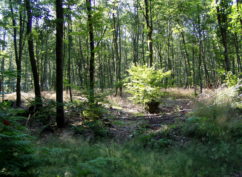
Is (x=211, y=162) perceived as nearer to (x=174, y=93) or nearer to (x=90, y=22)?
(x=90, y=22)

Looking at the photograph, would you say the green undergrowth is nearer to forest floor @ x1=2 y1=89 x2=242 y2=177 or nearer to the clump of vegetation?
forest floor @ x1=2 y1=89 x2=242 y2=177

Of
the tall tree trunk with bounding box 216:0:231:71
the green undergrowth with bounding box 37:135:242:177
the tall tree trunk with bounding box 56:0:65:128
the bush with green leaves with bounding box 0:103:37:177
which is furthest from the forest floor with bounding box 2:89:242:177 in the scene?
the tall tree trunk with bounding box 216:0:231:71

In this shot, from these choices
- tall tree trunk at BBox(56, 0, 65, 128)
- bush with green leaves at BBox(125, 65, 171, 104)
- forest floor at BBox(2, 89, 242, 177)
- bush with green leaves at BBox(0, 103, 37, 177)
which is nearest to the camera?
bush with green leaves at BBox(0, 103, 37, 177)

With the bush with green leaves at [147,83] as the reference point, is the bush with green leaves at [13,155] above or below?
below

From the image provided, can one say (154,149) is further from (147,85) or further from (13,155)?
(147,85)

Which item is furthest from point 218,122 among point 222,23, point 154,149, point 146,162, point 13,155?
point 222,23

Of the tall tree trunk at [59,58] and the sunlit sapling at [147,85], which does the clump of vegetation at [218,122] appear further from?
the tall tree trunk at [59,58]

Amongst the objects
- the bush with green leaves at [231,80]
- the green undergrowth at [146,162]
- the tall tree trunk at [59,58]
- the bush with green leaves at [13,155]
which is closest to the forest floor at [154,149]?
the green undergrowth at [146,162]

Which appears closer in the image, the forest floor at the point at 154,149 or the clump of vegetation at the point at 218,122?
the forest floor at the point at 154,149

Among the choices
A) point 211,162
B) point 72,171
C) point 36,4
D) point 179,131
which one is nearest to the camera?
point 72,171

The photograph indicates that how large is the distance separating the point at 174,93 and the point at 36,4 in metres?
14.7

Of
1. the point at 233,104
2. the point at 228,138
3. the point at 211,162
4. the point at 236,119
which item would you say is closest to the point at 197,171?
the point at 211,162

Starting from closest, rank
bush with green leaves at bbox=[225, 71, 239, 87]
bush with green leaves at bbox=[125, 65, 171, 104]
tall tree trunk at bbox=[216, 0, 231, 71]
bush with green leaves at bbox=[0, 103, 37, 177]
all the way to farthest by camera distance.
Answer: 1. bush with green leaves at bbox=[0, 103, 37, 177]
2. bush with green leaves at bbox=[225, 71, 239, 87]
3. bush with green leaves at bbox=[125, 65, 171, 104]
4. tall tree trunk at bbox=[216, 0, 231, 71]

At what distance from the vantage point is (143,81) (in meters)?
10.8
